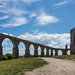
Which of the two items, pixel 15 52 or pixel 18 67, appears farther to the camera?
pixel 15 52

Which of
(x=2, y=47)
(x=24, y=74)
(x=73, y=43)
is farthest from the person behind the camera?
(x=73, y=43)

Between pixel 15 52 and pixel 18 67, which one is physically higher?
pixel 15 52

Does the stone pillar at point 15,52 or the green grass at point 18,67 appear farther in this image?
the stone pillar at point 15,52

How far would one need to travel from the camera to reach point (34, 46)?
48.7 m

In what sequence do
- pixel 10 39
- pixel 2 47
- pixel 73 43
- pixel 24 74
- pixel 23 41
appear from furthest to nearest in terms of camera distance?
pixel 73 43, pixel 23 41, pixel 10 39, pixel 2 47, pixel 24 74

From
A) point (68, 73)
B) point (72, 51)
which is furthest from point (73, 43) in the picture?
point (68, 73)

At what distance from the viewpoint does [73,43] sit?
4778 centimetres

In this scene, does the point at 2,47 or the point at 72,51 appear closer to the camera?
the point at 2,47

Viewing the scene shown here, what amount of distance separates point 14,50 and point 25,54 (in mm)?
6465

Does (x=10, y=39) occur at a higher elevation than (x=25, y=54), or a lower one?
higher

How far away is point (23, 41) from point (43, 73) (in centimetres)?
3258

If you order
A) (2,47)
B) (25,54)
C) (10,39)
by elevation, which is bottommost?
(25,54)

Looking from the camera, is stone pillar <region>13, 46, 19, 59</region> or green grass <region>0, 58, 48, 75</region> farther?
stone pillar <region>13, 46, 19, 59</region>

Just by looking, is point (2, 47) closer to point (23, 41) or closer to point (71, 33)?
point (23, 41)
